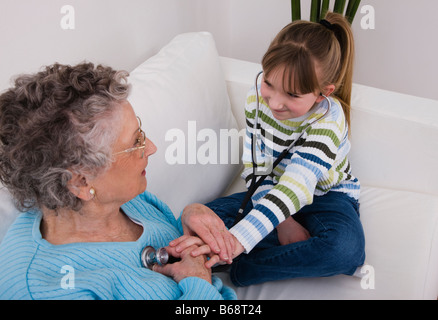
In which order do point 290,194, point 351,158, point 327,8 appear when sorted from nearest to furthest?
point 290,194 → point 351,158 → point 327,8

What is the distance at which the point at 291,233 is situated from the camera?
5.10ft

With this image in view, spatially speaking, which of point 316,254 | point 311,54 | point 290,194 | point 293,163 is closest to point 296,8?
point 311,54

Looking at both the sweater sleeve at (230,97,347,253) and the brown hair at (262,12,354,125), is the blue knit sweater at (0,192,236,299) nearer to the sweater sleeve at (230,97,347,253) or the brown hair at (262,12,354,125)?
the sweater sleeve at (230,97,347,253)

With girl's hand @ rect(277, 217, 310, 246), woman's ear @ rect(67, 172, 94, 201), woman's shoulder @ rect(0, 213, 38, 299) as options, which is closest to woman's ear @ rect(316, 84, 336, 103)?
girl's hand @ rect(277, 217, 310, 246)

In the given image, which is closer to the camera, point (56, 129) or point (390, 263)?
point (56, 129)

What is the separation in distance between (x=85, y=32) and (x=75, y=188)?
0.76 m

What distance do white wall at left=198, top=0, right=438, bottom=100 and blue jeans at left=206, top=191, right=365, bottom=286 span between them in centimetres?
142

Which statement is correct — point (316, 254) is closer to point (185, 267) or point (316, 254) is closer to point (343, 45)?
point (185, 267)

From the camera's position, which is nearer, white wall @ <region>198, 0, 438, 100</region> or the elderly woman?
the elderly woman

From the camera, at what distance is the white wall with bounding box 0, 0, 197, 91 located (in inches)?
52.7

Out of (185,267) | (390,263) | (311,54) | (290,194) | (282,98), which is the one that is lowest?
(390,263)

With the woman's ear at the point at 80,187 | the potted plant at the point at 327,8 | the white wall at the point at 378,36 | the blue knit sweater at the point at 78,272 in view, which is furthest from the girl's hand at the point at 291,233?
the white wall at the point at 378,36
